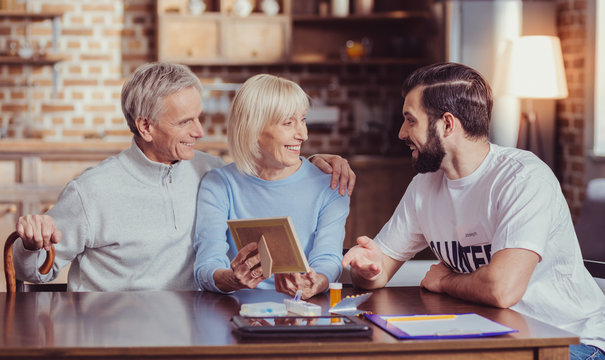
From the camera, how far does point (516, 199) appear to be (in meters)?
1.89

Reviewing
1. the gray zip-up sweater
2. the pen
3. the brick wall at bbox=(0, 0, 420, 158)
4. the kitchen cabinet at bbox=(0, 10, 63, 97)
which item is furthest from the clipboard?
the kitchen cabinet at bbox=(0, 10, 63, 97)

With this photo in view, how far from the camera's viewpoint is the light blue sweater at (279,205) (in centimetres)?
216

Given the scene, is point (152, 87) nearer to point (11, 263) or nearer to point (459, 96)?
point (11, 263)

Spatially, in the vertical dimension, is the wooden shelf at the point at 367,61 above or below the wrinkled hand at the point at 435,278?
above

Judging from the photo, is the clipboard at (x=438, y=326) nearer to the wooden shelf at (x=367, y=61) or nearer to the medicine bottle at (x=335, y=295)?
the medicine bottle at (x=335, y=295)

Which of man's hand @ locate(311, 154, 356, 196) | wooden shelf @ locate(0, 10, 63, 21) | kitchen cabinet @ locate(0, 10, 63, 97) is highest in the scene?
wooden shelf @ locate(0, 10, 63, 21)

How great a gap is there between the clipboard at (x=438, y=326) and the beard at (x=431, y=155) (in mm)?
514

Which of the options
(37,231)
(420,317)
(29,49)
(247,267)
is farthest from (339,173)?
(29,49)

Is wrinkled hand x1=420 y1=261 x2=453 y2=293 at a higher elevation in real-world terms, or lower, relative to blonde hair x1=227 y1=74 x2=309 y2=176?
lower

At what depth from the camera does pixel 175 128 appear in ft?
7.45

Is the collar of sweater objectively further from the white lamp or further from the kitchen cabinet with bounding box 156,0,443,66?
the kitchen cabinet with bounding box 156,0,443,66

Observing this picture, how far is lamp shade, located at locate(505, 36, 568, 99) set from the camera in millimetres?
4609

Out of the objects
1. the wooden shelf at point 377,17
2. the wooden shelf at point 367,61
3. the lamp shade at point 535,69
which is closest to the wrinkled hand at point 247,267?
the lamp shade at point 535,69

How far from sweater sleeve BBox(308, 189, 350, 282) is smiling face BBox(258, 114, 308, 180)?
0.16m
